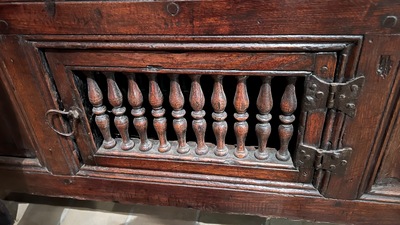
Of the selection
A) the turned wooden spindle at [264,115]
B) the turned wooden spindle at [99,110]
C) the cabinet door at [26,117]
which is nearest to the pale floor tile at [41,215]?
the cabinet door at [26,117]

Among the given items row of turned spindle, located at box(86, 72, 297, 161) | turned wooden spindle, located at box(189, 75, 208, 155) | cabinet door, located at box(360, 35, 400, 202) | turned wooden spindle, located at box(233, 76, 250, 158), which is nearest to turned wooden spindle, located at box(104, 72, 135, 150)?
row of turned spindle, located at box(86, 72, 297, 161)

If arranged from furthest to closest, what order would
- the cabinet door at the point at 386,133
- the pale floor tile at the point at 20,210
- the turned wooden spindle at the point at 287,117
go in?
the pale floor tile at the point at 20,210
the turned wooden spindle at the point at 287,117
the cabinet door at the point at 386,133

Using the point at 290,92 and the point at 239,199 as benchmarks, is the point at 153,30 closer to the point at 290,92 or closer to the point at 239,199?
the point at 290,92

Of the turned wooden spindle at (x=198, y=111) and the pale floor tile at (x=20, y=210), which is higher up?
the turned wooden spindle at (x=198, y=111)

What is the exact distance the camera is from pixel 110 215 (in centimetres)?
138

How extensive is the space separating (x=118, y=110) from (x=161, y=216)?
0.55 metres

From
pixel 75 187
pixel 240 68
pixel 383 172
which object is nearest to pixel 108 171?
pixel 75 187

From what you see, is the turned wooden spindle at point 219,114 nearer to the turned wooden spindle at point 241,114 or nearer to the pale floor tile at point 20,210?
the turned wooden spindle at point 241,114

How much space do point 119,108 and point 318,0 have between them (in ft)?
2.05

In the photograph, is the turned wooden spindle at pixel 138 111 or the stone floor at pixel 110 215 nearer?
the turned wooden spindle at pixel 138 111

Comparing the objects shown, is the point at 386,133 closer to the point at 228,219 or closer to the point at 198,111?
the point at 198,111

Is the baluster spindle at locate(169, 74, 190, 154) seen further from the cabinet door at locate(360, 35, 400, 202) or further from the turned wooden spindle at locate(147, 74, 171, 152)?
the cabinet door at locate(360, 35, 400, 202)

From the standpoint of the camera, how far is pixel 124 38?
2.76 feet

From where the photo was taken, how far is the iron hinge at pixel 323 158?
923 mm
